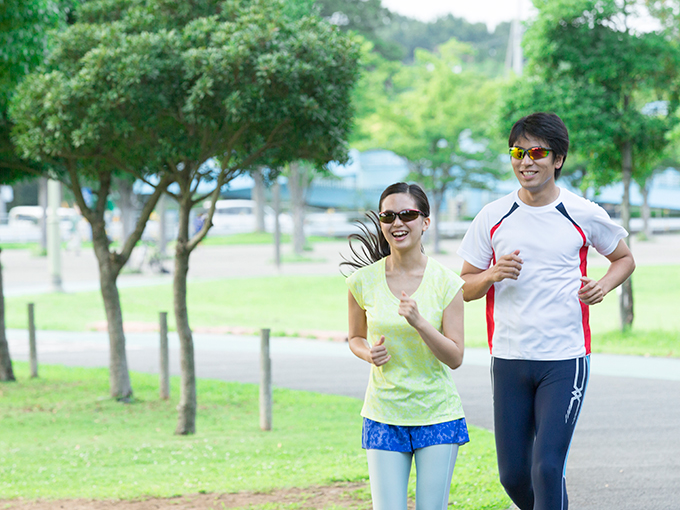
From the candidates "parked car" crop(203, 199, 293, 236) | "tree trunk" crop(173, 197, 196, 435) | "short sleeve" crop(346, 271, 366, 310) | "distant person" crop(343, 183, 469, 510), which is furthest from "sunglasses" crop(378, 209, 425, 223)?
"parked car" crop(203, 199, 293, 236)

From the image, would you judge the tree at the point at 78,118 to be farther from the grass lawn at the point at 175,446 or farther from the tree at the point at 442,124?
the tree at the point at 442,124

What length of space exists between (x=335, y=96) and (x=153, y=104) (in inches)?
63.4

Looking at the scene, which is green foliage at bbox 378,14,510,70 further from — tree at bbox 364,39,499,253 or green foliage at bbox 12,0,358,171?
green foliage at bbox 12,0,358,171

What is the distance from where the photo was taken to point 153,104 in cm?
756

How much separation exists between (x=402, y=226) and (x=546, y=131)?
2.60 feet

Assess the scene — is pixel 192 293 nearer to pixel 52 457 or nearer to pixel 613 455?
pixel 52 457

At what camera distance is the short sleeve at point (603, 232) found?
12.0 feet

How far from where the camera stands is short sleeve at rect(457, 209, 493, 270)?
377cm

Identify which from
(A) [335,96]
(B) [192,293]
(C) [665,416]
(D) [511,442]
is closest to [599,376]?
(C) [665,416]

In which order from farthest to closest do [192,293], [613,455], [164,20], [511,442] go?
[192,293]
[164,20]
[613,455]
[511,442]

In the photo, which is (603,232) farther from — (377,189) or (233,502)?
(377,189)

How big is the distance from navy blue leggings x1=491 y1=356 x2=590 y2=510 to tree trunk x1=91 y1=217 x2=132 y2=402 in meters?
6.42

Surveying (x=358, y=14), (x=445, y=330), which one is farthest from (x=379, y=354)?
(x=358, y=14)

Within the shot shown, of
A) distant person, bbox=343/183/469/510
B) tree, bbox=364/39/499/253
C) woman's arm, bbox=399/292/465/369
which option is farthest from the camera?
tree, bbox=364/39/499/253
